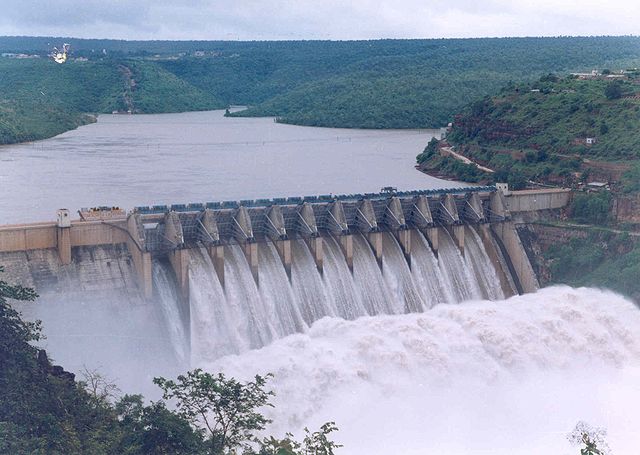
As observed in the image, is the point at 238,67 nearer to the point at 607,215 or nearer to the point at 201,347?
the point at 607,215

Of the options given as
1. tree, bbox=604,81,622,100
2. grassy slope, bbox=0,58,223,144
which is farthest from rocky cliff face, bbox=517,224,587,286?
grassy slope, bbox=0,58,223,144

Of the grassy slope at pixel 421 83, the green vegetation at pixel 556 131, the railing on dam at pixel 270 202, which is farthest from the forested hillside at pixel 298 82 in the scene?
the railing on dam at pixel 270 202

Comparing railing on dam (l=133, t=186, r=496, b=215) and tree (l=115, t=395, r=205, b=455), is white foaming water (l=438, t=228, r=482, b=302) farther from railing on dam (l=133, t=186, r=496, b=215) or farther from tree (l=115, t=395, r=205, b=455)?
tree (l=115, t=395, r=205, b=455)

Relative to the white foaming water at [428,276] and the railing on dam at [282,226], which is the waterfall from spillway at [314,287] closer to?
the white foaming water at [428,276]

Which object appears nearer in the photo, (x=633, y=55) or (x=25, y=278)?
(x=25, y=278)

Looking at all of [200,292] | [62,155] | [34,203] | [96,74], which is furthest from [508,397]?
[96,74]

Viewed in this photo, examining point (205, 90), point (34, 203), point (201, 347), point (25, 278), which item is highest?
point (205, 90)

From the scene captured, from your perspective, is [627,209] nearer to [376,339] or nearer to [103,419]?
[376,339]
